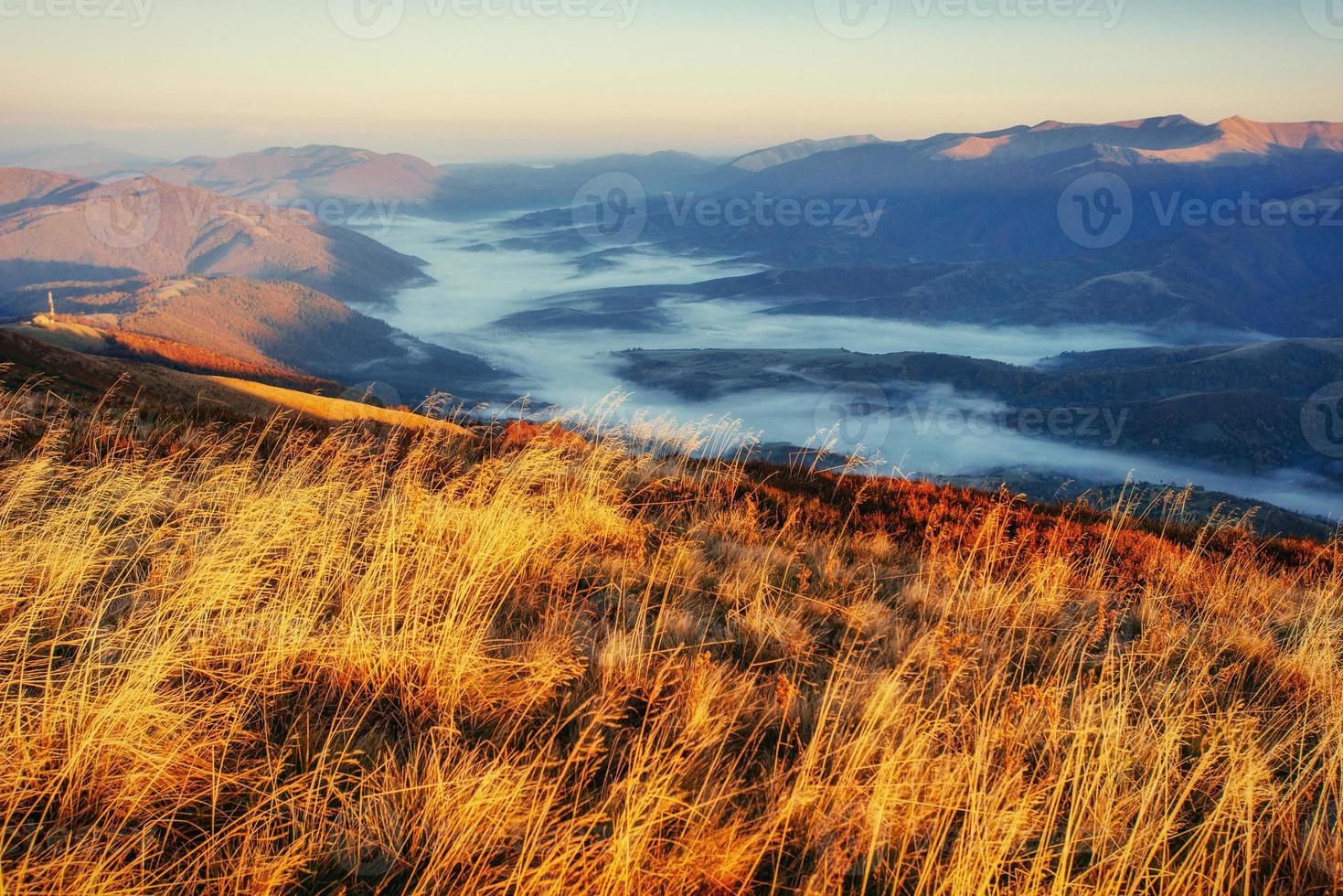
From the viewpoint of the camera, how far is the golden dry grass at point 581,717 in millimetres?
2496

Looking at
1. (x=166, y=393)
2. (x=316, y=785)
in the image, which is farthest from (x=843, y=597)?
(x=166, y=393)

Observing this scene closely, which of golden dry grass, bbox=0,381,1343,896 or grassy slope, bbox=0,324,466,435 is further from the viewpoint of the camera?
grassy slope, bbox=0,324,466,435

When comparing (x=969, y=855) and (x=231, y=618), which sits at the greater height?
(x=231, y=618)

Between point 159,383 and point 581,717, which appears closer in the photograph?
point 581,717

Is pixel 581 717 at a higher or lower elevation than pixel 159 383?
lower

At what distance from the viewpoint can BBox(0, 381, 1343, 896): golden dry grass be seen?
98.3 inches

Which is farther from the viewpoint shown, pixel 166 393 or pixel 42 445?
pixel 166 393

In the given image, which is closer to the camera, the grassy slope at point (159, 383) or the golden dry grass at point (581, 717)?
the golden dry grass at point (581, 717)

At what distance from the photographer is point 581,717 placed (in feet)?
10.7

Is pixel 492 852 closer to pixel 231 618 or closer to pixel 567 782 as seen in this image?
pixel 567 782

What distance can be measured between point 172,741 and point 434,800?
42.7 inches

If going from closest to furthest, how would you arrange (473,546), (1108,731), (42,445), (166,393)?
1. (1108,731)
2. (473,546)
3. (42,445)
4. (166,393)

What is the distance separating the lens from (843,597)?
520 cm

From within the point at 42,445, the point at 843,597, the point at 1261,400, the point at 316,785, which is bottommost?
the point at 1261,400
